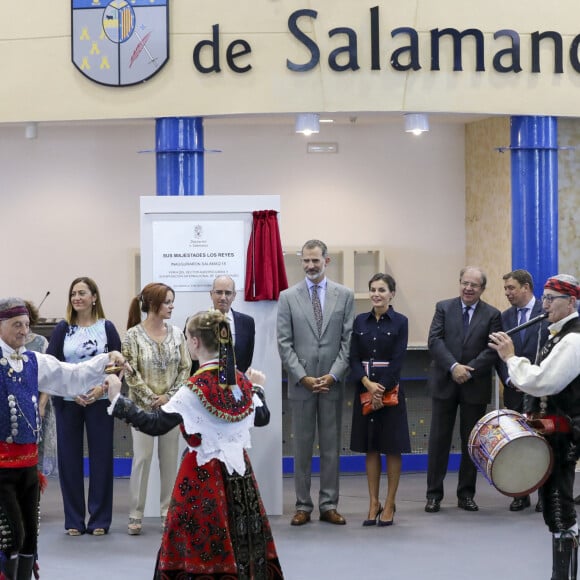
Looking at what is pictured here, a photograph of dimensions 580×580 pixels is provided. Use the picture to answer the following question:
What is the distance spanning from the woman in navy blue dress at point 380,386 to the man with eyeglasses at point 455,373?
1.65ft

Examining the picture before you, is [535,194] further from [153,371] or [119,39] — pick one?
[153,371]

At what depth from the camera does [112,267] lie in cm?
1180

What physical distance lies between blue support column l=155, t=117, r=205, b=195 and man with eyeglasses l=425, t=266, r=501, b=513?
2.28 metres

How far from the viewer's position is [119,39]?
871 cm

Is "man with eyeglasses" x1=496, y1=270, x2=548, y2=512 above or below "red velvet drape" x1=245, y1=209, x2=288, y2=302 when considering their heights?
below

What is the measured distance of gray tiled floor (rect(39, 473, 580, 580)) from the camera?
6160 mm

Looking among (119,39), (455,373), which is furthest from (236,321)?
(119,39)

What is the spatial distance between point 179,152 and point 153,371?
2.36 meters

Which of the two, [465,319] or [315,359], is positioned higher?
[465,319]

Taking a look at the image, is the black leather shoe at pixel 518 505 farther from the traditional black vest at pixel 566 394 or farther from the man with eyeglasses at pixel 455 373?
the traditional black vest at pixel 566 394

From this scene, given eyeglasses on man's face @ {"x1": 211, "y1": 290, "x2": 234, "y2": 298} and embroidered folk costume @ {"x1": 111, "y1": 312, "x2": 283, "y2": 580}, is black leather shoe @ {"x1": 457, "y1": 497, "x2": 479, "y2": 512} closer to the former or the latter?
eyeglasses on man's face @ {"x1": 211, "y1": 290, "x2": 234, "y2": 298}

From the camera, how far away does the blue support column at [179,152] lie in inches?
344

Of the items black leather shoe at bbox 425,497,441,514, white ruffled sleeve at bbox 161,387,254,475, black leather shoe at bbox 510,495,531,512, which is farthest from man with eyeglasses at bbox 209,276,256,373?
white ruffled sleeve at bbox 161,387,254,475

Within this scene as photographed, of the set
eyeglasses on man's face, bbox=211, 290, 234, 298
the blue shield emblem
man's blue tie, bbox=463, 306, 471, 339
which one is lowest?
man's blue tie, bbox=463, 306, 471, 339
